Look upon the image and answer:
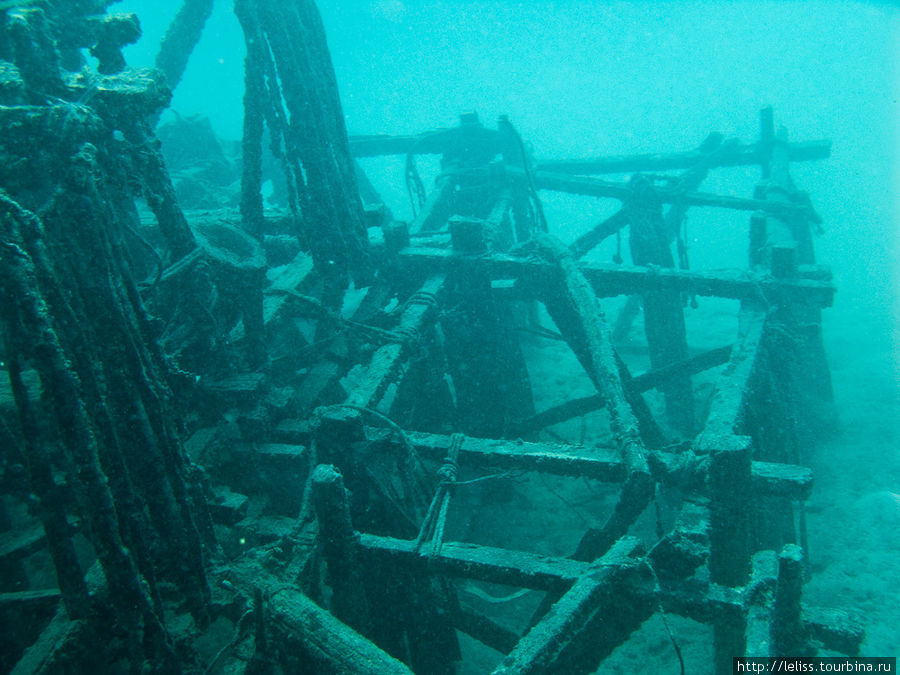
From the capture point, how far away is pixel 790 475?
293cm

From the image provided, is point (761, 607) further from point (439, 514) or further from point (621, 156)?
point (621, 156)

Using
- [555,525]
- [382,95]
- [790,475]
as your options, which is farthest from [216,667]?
[382,95]

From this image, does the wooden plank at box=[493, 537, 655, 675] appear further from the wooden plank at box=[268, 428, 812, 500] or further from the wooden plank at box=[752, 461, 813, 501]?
the wooden plank at box=[752, 461, 813, 501]

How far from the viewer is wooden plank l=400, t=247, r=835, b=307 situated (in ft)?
16.2

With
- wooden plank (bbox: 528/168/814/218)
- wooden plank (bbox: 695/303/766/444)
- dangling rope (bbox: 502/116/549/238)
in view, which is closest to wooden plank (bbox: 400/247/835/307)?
wooden plank (bbox: 695/303/766/444)

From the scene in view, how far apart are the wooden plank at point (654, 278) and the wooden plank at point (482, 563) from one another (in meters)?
2.96

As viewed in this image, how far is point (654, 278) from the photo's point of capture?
5.35m

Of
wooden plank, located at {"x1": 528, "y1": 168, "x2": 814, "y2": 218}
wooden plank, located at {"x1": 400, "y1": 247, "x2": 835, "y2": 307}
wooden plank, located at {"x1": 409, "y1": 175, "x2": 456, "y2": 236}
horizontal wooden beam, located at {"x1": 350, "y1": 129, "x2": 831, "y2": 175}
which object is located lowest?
wooden plank, located at {"x1": 400, "y1": 247, "x2": 835, "y2": 307}

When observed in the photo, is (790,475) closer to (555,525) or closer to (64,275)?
(555,525)

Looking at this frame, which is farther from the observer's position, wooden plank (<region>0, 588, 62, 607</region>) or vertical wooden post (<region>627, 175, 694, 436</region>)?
vertical wooden post (<region>627, 175, 694, 436</region>)

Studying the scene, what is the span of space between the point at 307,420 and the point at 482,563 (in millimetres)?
1784

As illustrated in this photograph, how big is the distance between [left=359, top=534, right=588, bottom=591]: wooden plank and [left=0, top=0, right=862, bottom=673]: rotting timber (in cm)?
1

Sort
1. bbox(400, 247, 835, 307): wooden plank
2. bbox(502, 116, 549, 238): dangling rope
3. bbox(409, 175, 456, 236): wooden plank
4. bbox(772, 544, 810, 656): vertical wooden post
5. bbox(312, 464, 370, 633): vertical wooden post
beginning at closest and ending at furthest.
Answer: bbox(772, 544, 810, 656): vertical wooden post < bbox(312, 464, 370, 633): vertical wooden post < bbox(400, 247, 835, 307): wooden plank < bbox(502, 116, 549, 238): dangling rope < bbox(409, 175, 456, 236): wooden plank

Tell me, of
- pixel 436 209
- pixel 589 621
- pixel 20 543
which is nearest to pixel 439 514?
pixel 589 621
